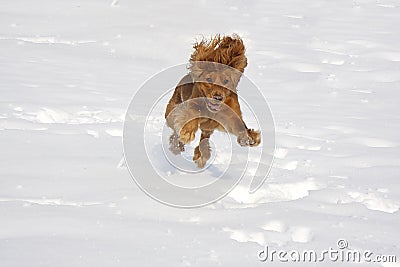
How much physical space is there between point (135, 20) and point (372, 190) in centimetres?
922

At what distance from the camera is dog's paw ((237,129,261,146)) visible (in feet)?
16.7

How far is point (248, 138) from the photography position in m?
5.12

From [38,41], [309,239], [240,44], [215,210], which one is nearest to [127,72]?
[38,41]

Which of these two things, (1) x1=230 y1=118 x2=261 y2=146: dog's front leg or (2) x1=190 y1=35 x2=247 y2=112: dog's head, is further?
(1) x1=230 y1=118 x2=261 y2=146: dog's front leg

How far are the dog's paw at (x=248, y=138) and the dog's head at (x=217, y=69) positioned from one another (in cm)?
44

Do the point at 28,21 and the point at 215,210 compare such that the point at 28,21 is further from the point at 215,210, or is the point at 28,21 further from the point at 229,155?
the point at 215,210

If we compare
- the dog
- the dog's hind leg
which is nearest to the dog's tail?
the dog

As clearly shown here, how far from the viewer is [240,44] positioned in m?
4.92

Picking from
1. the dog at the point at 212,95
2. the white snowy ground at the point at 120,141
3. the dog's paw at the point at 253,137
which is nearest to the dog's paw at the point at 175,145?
the dog at the point at 212,95

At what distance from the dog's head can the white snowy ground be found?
0.87 metres

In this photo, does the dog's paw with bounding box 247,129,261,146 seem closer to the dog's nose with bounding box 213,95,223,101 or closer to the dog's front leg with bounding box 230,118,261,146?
the dog's front leg with bounding box 230,118,261,146

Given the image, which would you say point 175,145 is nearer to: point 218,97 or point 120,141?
point 120,141

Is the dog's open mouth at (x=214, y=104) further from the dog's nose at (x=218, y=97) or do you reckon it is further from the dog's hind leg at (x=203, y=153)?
the dog's hind leg at (x=203, y=153)

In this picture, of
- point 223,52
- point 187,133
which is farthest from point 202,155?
point 223,52
